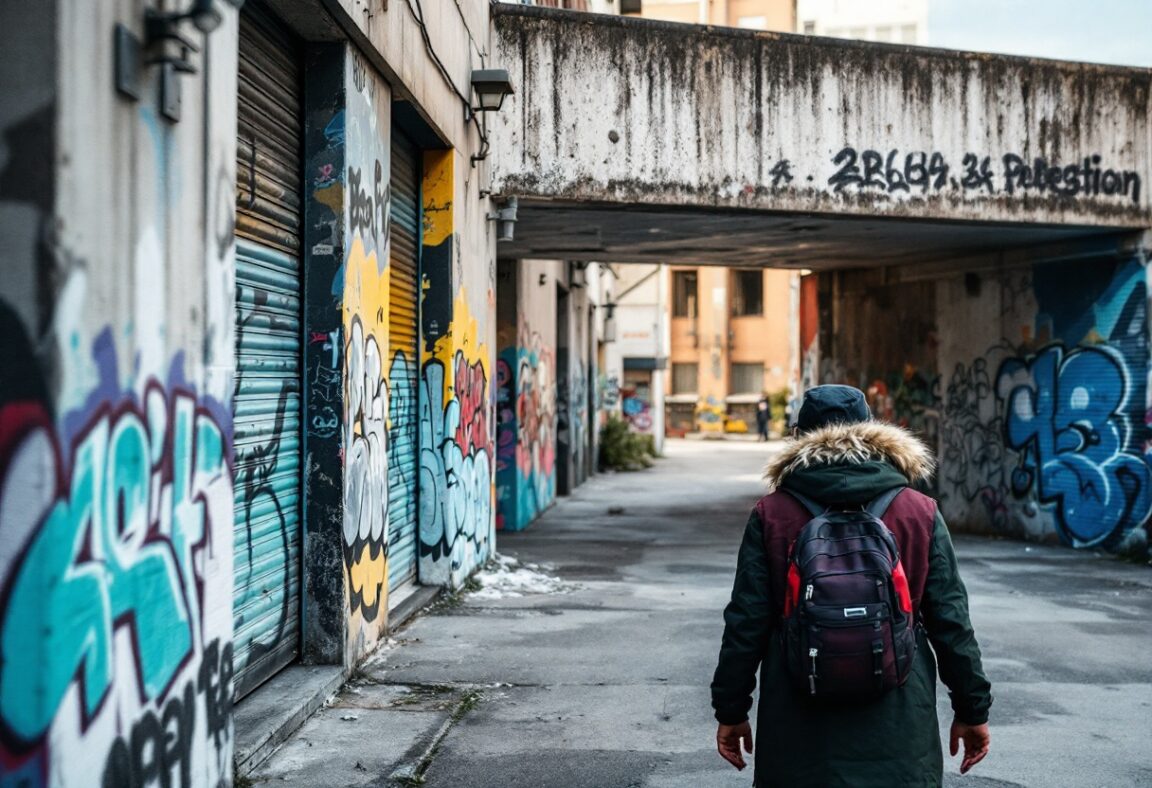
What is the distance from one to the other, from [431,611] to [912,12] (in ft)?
144

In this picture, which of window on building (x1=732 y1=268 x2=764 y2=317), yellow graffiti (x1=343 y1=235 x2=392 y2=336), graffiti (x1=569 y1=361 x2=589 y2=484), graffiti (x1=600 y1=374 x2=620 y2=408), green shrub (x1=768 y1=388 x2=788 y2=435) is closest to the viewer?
yellow graffiti (x1=343 y1=235 x2=392 y2=336)

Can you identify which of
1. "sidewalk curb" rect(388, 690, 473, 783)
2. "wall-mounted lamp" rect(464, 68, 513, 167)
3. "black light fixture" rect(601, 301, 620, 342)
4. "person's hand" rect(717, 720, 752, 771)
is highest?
"wall-mounted lamp" rect(464, 68, 513, 167)

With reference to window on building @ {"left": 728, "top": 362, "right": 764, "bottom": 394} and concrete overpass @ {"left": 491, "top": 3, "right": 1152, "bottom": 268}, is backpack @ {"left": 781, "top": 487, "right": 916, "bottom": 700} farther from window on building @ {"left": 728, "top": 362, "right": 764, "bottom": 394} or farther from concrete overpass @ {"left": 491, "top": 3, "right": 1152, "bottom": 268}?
window on building @ {"left": 728, "top": 362, "right": 764, "bottom": 394}

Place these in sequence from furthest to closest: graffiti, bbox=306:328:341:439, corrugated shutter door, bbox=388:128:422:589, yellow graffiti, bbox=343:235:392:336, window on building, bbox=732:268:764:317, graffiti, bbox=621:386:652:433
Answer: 1. window on building, bbox=732:268:764:317
2. graffiti, bbox=621:386:652:433
3. corrugated shutter door, bbox=388:128:422:589
4. yellow graffiti, bbox=343:235:392:336
5. graffiti, bbox=306:328:341:439

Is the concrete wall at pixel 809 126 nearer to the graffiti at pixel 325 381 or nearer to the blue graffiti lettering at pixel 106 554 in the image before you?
the graffiti at pixel 325 381

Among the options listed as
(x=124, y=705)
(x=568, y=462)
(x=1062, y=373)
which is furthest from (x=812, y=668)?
(x=568, y=462)

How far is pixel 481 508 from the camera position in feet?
34.3

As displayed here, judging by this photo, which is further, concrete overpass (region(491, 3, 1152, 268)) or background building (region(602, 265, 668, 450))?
background building (region(602, 265, 668, 450))

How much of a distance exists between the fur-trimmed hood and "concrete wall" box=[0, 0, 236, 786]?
1940mm

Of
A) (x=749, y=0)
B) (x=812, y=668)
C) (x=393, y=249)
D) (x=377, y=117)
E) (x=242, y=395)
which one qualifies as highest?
(x=749, y=0)

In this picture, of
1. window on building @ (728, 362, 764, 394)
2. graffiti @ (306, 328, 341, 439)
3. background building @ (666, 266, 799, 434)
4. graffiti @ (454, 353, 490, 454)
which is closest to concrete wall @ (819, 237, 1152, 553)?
graffiti @ (454, 353, 490, 454)

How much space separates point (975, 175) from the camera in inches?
464

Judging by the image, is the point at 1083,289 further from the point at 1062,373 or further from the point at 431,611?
the point at 431,611

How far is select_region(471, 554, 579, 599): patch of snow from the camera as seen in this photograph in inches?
381
